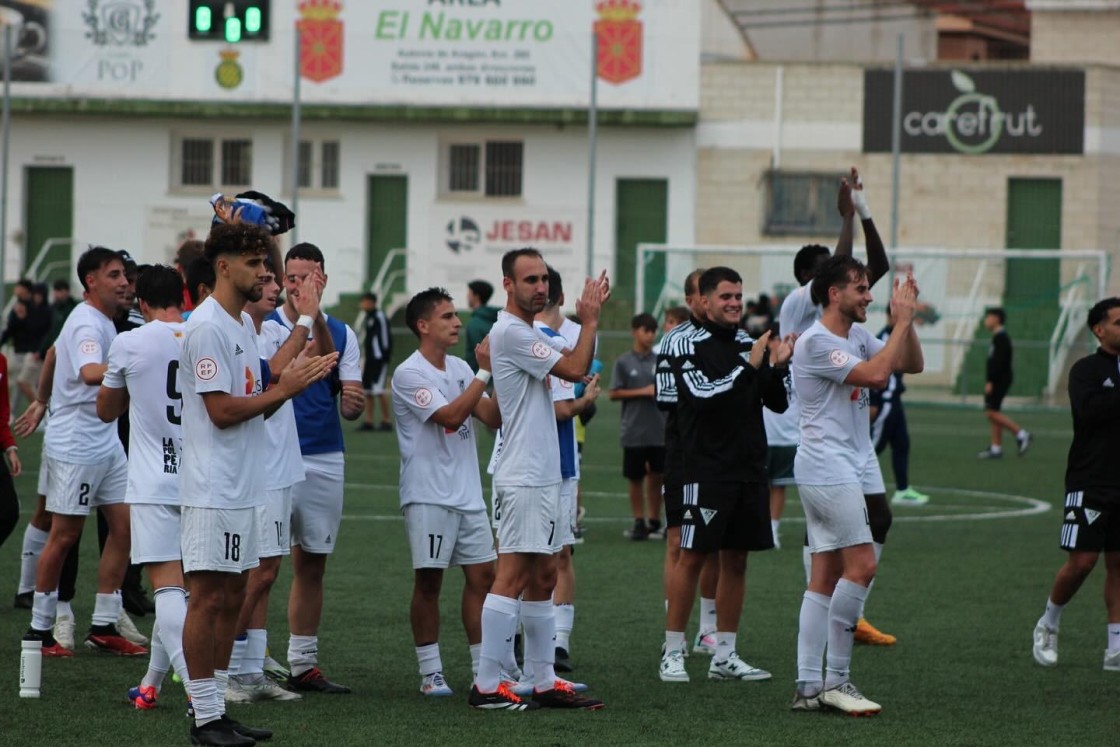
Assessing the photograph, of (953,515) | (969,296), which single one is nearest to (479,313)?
(953,515)

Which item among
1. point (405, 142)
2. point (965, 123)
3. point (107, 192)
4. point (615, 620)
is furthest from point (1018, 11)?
point (615, 620)

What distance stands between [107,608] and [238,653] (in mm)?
1455

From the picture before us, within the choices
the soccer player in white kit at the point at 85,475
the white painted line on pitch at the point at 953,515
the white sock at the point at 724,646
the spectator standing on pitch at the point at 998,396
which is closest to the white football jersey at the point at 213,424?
the soccer player in white kit at the point at 85,475

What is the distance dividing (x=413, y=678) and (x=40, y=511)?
9.50 ft

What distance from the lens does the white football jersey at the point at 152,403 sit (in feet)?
26.4

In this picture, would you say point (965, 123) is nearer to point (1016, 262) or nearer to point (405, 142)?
point (1016, 262)

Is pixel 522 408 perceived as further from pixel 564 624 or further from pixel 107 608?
pixel 107 608

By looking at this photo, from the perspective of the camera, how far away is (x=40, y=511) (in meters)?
10.7

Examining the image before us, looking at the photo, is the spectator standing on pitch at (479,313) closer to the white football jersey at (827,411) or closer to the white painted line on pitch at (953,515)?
the white painted line on pitch at (953,515)

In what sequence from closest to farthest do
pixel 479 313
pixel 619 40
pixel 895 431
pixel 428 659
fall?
pixel 428 659, pixel 895 431, pixel 479 313, pixel 619 40

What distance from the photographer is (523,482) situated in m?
8.48

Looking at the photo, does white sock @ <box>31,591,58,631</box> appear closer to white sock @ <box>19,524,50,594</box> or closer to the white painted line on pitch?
white sock @ <box>19,524,50,594</box>

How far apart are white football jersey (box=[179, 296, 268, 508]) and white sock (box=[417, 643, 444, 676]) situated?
178 cm

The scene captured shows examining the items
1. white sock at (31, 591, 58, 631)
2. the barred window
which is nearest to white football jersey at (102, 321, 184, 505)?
white sock at (31, 591, 58, 631)
